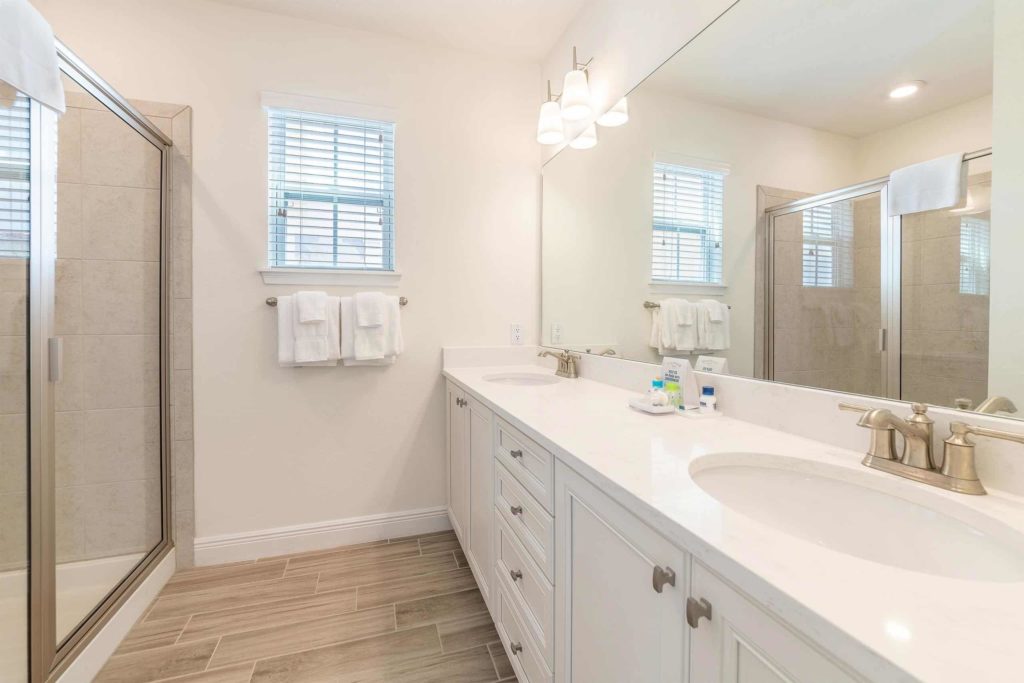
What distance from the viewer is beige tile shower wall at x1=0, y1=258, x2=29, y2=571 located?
1.14 m

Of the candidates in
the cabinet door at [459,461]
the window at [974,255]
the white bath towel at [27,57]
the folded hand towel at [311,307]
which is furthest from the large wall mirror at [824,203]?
the white bath towel at [27,57]

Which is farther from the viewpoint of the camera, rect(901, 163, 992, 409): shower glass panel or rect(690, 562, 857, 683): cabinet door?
rect(901, 163, 992, 409): shower glass panel

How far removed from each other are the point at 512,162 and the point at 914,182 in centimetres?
181

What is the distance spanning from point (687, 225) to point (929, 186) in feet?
2.04

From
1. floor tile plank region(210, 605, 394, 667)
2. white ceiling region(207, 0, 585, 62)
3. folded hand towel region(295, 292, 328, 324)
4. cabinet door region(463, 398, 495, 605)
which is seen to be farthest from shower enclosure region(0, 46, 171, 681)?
cabinet door region(463, 398, 495, 605)

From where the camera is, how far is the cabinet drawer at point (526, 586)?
97 centimetres

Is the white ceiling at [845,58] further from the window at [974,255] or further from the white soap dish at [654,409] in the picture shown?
the white soap dish at [654,409]

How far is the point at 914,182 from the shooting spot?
0.78 m

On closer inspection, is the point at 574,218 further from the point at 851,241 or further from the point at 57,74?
the point at 57,74

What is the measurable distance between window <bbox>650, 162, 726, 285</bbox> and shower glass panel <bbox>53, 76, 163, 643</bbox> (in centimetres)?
189

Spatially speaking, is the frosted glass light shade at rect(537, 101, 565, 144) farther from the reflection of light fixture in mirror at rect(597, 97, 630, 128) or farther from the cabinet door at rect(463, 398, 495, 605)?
the cabinet door at rect(463, 398, 495, 605)

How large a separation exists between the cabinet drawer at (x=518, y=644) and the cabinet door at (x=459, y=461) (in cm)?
46

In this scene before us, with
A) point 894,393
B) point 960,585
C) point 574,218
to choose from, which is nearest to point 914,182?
point 894,393

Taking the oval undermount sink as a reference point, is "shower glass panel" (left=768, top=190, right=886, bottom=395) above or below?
above
